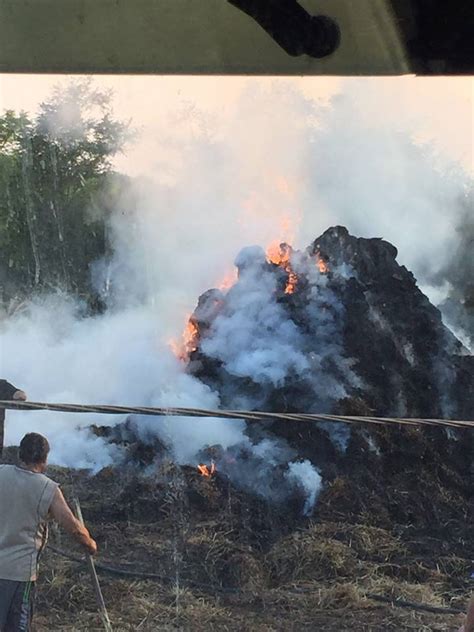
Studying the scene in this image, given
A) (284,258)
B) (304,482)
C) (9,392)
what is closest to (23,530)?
(9,392)

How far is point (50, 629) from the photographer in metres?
2.10

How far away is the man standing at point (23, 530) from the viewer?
1995 millimetres

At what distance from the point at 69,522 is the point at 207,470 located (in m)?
0.44

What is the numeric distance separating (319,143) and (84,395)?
1047mm

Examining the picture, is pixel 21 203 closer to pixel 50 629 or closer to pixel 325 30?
pixel 325 30

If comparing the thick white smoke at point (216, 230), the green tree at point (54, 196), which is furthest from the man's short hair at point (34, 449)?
the green tree at point (54, 196)

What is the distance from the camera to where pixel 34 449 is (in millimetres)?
2150

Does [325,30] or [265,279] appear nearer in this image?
[325,30]

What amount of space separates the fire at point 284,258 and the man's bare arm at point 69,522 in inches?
37.4

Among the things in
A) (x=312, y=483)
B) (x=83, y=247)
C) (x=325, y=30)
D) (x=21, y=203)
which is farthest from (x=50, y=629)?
(x=325, y=30)

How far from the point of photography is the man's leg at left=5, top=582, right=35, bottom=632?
6.68 ft

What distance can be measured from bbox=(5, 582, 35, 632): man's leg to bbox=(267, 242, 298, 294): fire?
119cm

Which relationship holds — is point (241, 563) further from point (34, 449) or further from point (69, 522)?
point (34, 449)

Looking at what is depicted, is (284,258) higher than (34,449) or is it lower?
higher
